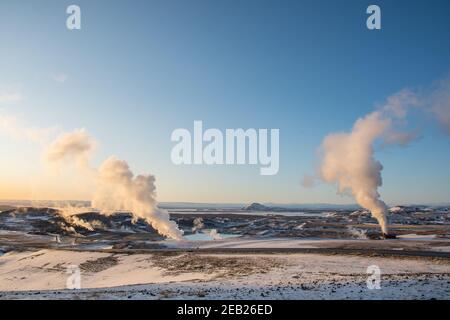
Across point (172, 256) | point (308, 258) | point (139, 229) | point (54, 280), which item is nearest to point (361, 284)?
point (308, 258)

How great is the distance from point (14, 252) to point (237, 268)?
139 feet

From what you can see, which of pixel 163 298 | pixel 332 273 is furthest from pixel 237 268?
pixel 163 298

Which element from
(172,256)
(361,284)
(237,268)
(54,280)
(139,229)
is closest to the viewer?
(361,284)

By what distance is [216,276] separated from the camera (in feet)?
106

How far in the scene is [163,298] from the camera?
2002cm

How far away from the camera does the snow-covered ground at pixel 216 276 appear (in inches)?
835

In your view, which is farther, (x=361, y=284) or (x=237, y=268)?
(x=237, y=268)

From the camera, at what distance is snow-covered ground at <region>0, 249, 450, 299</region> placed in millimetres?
21203
